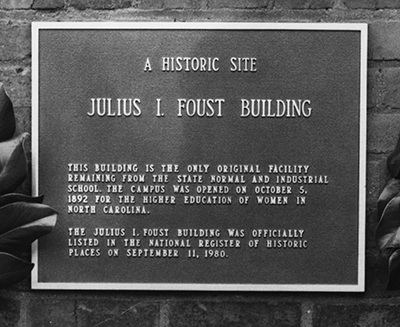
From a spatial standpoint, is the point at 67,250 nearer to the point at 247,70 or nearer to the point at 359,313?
the point at 247,70

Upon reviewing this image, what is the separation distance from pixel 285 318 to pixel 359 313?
30cm

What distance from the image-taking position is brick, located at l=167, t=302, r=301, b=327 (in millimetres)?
2479

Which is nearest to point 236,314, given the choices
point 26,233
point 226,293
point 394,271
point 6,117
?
point 226,293

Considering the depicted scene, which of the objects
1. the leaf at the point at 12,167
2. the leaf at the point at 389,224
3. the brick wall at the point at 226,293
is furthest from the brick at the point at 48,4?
the leaf at the point at 389,224

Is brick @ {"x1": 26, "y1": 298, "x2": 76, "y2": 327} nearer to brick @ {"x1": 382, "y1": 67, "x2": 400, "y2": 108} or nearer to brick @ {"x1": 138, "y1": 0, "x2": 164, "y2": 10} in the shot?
brick @ {"x1": 138, "y1": 0, "x2": 164, "y2": 10}

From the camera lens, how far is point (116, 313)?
2486mm

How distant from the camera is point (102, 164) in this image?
2.43 metres

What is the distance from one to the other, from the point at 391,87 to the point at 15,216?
1.55 m

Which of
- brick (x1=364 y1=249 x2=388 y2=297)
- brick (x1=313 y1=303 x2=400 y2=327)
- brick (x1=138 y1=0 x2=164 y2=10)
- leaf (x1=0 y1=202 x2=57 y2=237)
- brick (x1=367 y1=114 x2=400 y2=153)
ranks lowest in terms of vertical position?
brick (x1=313 y1=303 x2=400 y2=327)

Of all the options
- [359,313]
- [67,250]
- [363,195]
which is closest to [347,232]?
[363,195]

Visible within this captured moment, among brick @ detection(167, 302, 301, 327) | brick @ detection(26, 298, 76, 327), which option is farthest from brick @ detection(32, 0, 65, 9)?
brick @ detection(167, 302, 301, 327)

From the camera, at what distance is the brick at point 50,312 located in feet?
8.15

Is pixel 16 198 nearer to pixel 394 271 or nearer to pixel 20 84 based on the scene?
pixel 20 84

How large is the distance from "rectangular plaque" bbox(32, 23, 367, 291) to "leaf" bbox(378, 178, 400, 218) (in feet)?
0.24
